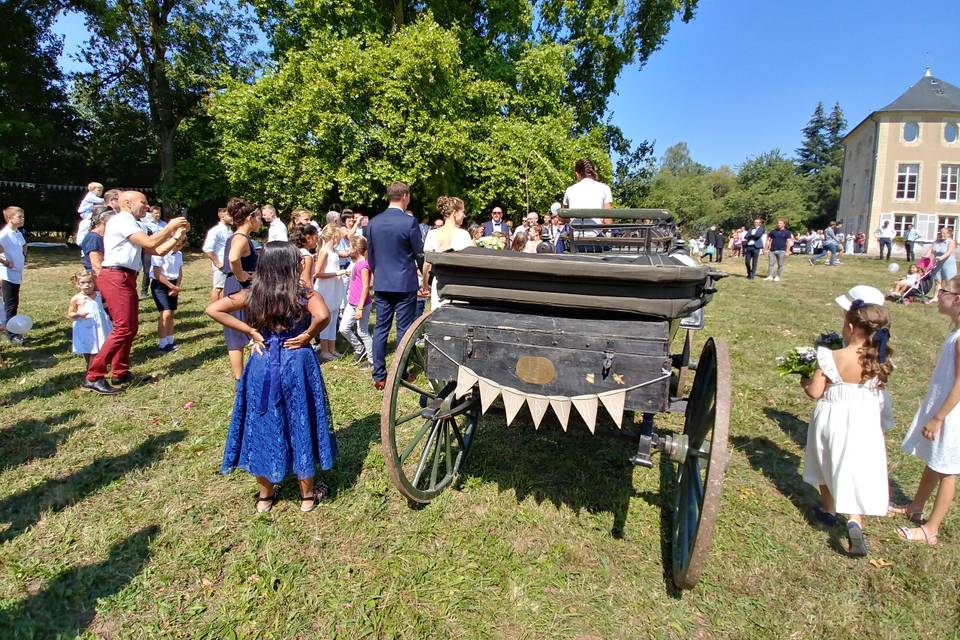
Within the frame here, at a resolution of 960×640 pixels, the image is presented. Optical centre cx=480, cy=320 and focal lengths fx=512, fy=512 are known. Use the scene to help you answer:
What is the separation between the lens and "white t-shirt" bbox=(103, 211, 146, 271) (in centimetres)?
480

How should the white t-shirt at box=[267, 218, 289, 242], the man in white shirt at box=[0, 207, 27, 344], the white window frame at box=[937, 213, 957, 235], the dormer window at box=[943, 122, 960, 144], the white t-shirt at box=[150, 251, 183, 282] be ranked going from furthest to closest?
the white window frame at box=[937, 213, 957, 235]
the dormer window at box=[943, 122, 960, 144]
the white t-shirt at box=[267, 218, 289, 242]
the white t-shirt at box=[150, 251, 183, 282]
the man in white shirt at box=[0, 207, 27, 344]

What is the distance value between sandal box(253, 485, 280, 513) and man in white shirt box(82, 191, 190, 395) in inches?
98.7

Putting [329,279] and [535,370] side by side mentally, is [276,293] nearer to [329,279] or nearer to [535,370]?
[535,370]

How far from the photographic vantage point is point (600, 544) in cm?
301

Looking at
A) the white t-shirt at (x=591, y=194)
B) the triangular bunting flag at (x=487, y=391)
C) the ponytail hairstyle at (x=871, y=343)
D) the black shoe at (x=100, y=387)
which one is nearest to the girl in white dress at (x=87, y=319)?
the black shoe at (x=100, y=387)

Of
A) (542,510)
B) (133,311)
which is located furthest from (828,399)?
(133,311)

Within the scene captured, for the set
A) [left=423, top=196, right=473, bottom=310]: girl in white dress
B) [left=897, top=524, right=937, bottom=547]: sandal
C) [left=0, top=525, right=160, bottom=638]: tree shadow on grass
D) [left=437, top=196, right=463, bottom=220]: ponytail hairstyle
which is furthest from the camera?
[left=437, top=196, right=463, bottom=220]: ponytail hairstyle

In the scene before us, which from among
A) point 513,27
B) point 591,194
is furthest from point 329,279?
point 513,27

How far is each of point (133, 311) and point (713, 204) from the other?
2302 inches

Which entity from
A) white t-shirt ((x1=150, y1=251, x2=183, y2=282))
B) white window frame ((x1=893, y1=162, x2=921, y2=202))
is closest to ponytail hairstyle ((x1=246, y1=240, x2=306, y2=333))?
white t-shirt ((x1=150, y1=251, x2=183, y2=282))

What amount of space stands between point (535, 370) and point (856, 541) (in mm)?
2110

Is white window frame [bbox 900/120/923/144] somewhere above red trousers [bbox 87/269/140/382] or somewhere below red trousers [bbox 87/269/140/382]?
above

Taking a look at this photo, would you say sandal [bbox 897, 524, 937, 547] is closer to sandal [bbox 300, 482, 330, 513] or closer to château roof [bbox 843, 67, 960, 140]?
sandal [bbox 300, 482, 330, 513]

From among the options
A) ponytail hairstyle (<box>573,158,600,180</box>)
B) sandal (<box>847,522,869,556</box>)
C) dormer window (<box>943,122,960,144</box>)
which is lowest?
sandal (<box>847,522,869,556</box>)
